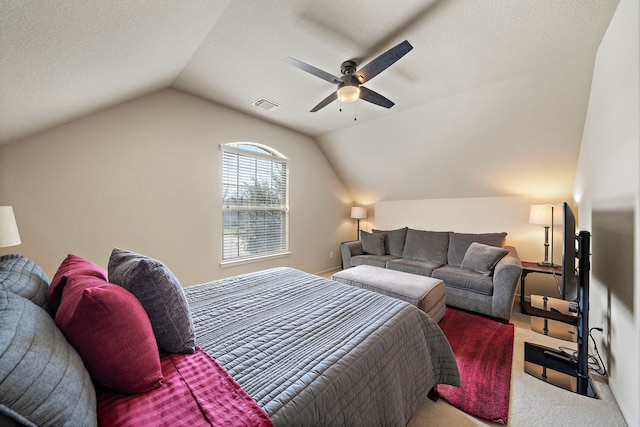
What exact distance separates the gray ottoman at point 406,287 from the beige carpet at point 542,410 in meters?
0.81

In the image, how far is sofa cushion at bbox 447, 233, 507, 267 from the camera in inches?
134

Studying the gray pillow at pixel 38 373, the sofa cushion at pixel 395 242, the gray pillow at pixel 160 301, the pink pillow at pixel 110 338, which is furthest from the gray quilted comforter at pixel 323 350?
the sofa cushion at pixel 395 242

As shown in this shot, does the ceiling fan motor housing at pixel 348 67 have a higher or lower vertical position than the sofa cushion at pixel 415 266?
higher

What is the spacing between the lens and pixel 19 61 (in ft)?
3.90

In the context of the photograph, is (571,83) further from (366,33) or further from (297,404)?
(297,404)

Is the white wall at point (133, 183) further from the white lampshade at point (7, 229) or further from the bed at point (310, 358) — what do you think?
the bed at point (310, 358)

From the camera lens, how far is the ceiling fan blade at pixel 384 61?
1.58m

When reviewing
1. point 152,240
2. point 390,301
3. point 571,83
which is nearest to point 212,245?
point 152,240

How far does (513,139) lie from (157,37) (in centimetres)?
377

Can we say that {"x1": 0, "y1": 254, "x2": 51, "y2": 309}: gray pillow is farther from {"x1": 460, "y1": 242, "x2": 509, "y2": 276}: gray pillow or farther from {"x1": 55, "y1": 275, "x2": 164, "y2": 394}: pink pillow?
{"x1": 460, "y1": 242, "x2": 509, "y2": 276}: gray pillow

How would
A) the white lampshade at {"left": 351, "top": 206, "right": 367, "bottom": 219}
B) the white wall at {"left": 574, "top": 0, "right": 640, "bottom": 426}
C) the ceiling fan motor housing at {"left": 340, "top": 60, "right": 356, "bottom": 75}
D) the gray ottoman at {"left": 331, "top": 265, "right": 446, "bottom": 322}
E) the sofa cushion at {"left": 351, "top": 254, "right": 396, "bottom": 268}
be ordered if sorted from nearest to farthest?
1. the white wall at {"left": 574, "top": 0, "right": 640, "bottom": 426}
2. the ceiling fan motor housing at {"left": 340, "top": 60, "right": 356, "bottom": 75}
3. the gray ottoman at {"left": 331, "top": 265, "right": 446, "bottom": 322}
4. the sofa cushion at {"left": 351, "top": 254, "right": 396, "bottom": 268}
5. the white lampshade at {"left": 351, "top": 206, "right": 367, "bottom": 219}

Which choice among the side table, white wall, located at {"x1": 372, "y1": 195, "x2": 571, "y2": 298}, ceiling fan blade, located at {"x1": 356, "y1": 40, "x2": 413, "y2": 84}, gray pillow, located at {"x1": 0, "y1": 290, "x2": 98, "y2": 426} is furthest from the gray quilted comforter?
white wall, located at {"x1": 372, "y1": 195, "x2": 571, "y2": 298}

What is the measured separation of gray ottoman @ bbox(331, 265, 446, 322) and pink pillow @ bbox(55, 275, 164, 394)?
6.94 feet

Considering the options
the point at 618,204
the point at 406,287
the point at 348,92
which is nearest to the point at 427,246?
the point at 406,287
